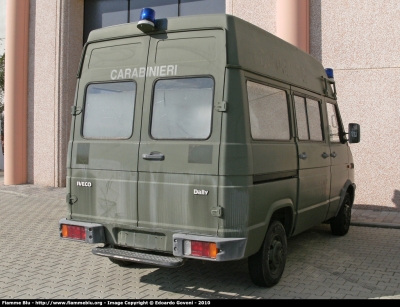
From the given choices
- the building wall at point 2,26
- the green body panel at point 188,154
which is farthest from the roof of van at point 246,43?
the building wall at point 2,26

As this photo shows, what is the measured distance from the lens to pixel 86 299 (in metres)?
4.41

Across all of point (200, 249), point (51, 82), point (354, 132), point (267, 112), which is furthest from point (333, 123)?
point (51, 82)

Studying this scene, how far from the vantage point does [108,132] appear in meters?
4.92

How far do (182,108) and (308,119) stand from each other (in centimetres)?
212

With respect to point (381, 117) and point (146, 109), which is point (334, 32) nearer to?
point (381, 117)

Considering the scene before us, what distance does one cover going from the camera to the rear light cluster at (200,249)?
4145mm

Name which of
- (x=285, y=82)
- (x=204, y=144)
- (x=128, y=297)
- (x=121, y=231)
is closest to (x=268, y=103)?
(x=285, y=82)

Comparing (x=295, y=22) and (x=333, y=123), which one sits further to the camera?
(x=295, y=22)

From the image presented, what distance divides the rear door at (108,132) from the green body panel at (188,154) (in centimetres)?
1

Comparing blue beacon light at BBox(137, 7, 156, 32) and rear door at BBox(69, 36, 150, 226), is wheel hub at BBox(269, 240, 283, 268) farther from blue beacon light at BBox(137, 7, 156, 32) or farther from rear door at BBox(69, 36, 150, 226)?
blue beacon light at BBox(137, 7, 156, 32)

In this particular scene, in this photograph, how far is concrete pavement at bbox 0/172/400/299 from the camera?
4656 millimetres

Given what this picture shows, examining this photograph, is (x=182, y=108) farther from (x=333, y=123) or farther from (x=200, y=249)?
(x=333, y=123)

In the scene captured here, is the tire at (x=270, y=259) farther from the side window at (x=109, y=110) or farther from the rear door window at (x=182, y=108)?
the side window at (x=109, y=110)

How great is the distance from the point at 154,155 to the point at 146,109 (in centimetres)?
48
